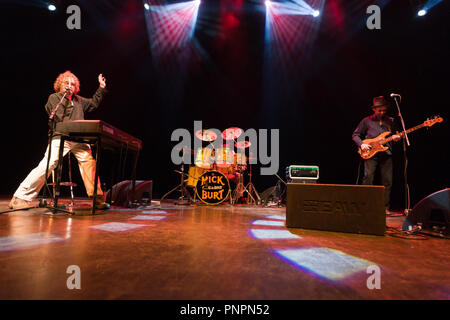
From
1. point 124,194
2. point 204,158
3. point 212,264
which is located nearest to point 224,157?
point 204,158

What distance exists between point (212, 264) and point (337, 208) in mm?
1664

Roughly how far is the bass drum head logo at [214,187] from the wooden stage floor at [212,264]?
2666 mm

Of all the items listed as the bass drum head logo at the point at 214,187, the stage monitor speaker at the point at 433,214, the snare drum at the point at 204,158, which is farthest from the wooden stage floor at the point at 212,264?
the snare drum at the point at 204,158

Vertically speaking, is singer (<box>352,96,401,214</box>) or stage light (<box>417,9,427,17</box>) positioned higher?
stage light (<box>417,9,427,17</box>)

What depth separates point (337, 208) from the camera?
7.55ft

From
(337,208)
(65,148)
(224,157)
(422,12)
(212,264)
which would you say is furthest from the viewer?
(224,157)

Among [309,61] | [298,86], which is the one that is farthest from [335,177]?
[309,61]

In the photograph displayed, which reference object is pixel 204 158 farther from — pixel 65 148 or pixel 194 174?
pixel 65 148

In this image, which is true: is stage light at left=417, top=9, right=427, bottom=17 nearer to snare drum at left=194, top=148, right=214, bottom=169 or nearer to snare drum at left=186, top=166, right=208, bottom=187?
snare drum at left=194, top=148, right=214, bottom=169

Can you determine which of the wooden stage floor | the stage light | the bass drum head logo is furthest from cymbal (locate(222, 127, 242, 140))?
the stage light

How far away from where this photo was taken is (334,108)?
19.1 feet

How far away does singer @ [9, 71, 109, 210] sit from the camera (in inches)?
117

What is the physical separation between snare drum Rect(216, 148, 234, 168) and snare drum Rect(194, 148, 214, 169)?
0.48 feet
